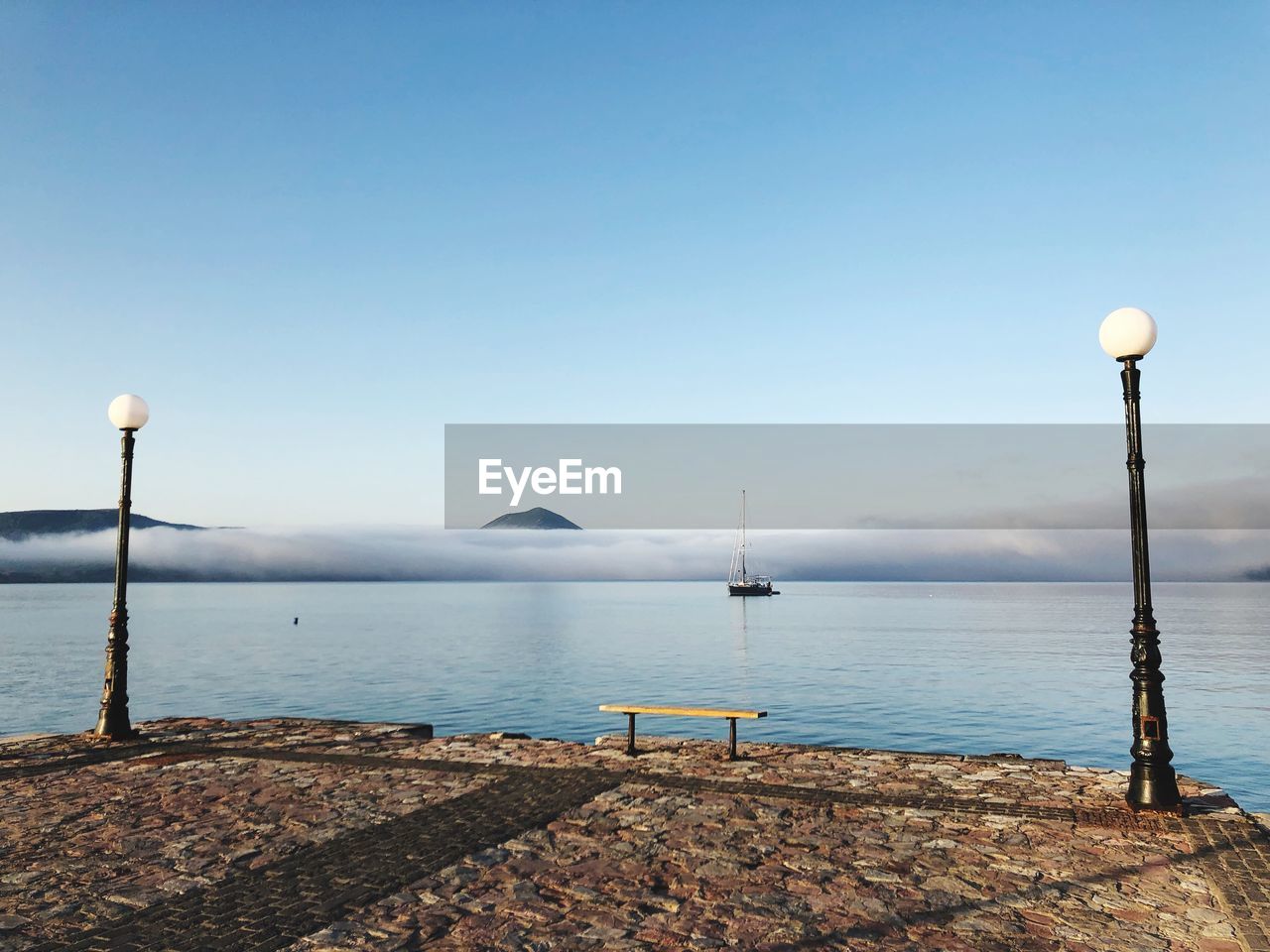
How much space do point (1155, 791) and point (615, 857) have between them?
550 cm

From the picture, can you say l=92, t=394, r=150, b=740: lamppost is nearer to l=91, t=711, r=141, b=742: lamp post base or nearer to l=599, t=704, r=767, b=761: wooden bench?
l=91, t=711, r=141, b=742: lamp post base

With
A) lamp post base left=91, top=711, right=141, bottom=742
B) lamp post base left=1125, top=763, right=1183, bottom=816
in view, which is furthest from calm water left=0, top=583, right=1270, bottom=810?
lamp post base left=91, top=711, right=141, bottom=742

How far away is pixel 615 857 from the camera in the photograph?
7.15m

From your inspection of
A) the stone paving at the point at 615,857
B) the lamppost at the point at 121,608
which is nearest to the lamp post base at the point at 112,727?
the lamppost at the point at 121,608

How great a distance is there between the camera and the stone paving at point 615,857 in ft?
18.6

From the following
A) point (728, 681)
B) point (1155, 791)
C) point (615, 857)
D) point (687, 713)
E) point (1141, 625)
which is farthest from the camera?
point (728, 681)

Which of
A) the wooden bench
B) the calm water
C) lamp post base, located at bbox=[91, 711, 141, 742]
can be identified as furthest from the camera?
the calm water

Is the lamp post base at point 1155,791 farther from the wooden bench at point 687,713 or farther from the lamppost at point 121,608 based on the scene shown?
the lamppost at point 121,608

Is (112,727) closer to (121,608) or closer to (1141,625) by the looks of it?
(121,608)

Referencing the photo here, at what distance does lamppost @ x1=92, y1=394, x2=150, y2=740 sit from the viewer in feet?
42.6

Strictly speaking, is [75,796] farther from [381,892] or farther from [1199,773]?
[1199,773]

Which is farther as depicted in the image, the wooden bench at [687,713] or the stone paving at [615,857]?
the wooden bench at [687,713]

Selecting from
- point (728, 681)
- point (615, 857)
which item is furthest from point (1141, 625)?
point (728, 681)

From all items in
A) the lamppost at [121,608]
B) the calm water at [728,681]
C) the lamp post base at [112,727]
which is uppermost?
the lamppost at [121,608]
